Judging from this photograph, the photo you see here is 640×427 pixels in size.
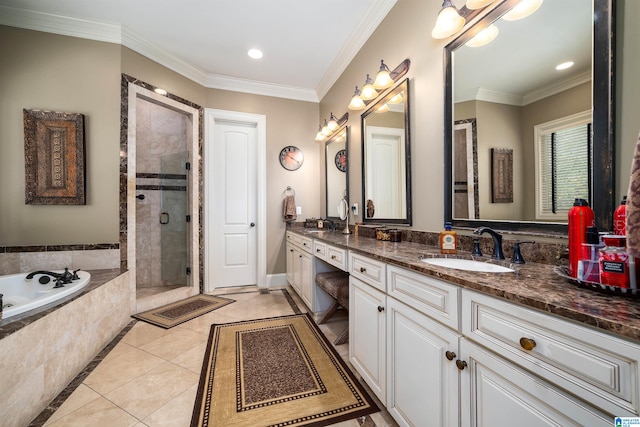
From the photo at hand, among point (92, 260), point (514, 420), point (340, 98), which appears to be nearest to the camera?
point (514, 420)

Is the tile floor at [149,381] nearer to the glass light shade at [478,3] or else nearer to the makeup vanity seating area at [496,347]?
the makeup vanity seating area at [496,347]

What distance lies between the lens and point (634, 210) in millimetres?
591

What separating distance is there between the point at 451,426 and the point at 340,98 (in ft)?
10.3

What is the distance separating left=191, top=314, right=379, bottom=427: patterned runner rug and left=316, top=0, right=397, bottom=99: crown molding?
2.83 meters

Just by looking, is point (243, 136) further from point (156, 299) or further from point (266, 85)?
point (156, 299)

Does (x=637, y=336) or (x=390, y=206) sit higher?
(x=390, y=206)

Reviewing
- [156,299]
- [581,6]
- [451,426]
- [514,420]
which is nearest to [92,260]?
[156,299]

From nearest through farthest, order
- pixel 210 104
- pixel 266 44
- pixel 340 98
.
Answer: pixel 266 44 → pixel 340 98 → pixel 210 104

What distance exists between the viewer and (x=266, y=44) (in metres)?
2.83

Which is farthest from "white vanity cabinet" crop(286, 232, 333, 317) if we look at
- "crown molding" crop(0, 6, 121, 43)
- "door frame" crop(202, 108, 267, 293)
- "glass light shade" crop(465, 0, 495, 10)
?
"crown molding" crop(0, 6, 121, 43)

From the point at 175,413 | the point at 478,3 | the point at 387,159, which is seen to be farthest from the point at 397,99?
the point at 175,413

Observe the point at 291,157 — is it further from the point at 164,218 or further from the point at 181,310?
the point at 181,310

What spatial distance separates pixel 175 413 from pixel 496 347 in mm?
1635

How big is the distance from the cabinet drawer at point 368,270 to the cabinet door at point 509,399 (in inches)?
20.2
